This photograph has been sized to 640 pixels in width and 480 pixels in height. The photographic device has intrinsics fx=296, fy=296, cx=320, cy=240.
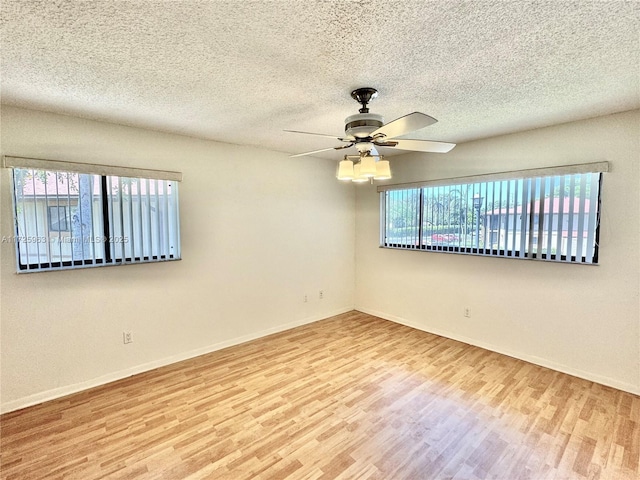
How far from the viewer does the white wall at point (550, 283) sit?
2541mm

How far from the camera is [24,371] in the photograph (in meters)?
2.42

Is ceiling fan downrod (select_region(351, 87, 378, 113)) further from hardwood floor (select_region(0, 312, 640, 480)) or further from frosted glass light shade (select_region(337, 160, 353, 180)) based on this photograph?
hardwood floor (select_region(0, 312, 640, 480))

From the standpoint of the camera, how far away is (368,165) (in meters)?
2.12

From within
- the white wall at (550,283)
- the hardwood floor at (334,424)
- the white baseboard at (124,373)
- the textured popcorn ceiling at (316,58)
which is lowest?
the hardwood floor at (334,424)

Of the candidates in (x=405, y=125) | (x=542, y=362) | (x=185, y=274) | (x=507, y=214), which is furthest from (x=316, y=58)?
(x=542, y=362)

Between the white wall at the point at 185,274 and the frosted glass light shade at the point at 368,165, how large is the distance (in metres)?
1.93

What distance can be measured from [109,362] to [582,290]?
14.7 ft

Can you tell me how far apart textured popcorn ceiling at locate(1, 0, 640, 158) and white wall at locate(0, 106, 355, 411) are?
37 centimetres

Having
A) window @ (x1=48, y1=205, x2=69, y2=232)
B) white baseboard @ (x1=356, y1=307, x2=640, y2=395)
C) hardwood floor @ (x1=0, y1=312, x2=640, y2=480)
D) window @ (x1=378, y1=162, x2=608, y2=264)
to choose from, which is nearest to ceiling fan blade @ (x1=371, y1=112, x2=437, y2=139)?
window @ (x1=378, y1=162, x2=608, y2=264)

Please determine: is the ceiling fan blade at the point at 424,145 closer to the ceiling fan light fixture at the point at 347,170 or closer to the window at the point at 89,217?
the ceiling fan light fixture at the point at 347,170

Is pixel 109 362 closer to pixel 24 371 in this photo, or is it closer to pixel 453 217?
pixel 24 371

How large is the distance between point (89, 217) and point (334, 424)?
2.70 m

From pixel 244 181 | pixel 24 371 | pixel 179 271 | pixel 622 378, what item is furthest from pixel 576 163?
pixel 24 371

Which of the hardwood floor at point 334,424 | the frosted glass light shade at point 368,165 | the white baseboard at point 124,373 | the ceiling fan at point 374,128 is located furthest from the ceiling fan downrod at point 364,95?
the white baseboard at point 124,373
